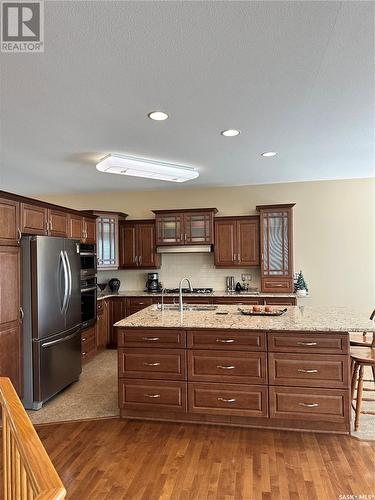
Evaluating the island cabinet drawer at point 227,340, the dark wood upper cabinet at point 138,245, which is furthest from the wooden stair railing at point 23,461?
the dark wood upper cabinet at point 138,245

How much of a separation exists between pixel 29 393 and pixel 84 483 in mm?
1537

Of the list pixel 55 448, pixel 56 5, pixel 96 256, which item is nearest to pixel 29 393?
pixel 55 448

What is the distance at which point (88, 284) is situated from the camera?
502 cm

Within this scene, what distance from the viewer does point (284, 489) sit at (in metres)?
2.20

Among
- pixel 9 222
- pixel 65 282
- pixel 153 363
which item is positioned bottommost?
pixel 153 363

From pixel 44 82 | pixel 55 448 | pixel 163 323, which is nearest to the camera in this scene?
pixel 44 82

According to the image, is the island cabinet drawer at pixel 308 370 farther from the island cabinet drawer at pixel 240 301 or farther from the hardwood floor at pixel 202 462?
→ the island cabinet drawer at pixel 240 301

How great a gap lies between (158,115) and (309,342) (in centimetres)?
230

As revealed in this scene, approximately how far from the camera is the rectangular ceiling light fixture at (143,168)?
13.3 ft

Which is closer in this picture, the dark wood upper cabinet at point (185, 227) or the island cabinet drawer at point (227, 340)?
the island cabinet drawer at point (227, 340)

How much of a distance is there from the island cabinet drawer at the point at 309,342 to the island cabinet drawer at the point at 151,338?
808 millimetres

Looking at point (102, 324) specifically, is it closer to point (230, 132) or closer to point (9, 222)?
point (9, 222)

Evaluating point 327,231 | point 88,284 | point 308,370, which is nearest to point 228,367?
point 308,370

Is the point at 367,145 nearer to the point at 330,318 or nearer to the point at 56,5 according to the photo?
the point at 330,318
